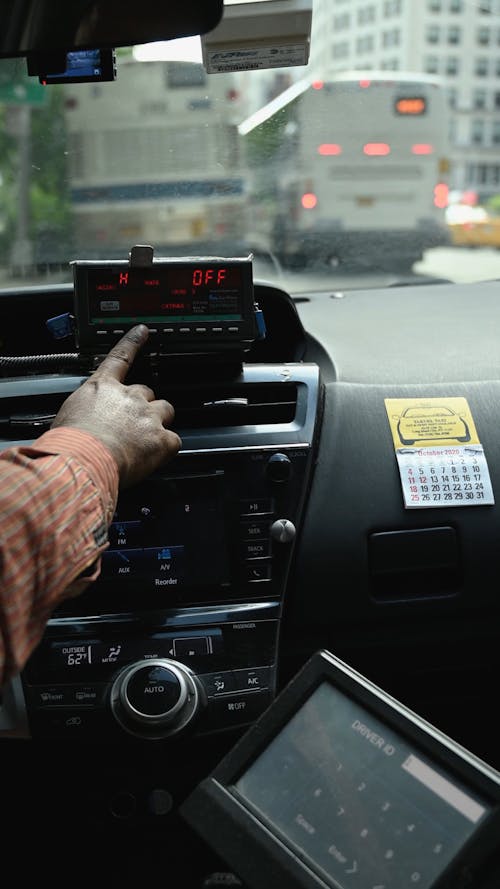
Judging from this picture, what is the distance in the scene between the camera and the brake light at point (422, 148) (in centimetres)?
340

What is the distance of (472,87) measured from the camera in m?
3.96

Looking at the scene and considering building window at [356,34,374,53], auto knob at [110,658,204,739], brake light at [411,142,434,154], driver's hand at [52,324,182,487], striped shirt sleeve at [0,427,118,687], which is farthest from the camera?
brake light at [411,142,434,154]

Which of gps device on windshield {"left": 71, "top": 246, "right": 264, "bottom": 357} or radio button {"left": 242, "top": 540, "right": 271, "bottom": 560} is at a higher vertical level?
gps device on windshield {"left": 71, "top": 246, "right": 264, "bottom": 357}

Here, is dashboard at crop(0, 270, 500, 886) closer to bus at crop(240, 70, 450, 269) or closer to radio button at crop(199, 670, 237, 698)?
radio button at crop(199, 670, 237, 698)

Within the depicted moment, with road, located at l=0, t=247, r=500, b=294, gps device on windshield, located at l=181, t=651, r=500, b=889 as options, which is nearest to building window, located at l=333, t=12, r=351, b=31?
road, located at l=0, t=247, r=500, b=294

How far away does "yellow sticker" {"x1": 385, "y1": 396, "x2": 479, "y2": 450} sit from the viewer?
2.27 m

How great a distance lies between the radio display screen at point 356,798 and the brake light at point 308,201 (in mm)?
1955

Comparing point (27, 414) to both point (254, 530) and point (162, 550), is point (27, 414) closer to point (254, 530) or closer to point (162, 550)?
point (162, 550)

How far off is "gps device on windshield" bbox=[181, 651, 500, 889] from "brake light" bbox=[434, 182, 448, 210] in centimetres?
244

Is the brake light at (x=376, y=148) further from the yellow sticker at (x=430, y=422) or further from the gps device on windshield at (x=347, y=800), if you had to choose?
the gps device on windshield at (x=347, y=800)

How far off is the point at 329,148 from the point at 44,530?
2.01 meters

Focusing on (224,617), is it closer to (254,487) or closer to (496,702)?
(254,487)

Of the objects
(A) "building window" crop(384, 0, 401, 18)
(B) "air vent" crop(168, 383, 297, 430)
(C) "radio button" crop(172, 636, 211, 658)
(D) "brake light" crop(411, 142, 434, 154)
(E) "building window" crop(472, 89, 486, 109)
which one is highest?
(A) "building window" crop(384, 0, 401, 18)

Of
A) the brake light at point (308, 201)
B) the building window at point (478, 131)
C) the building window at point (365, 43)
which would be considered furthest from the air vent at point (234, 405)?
the building window at point (478, 131)
